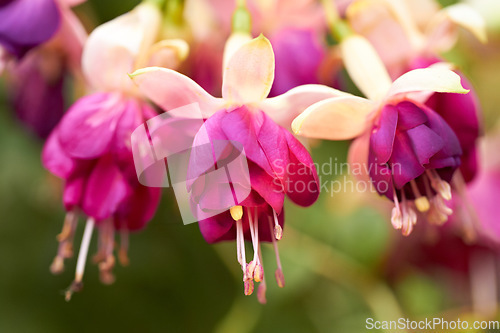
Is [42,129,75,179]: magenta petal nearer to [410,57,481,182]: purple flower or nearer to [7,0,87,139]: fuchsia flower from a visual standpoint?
[7,0,87,139]: fuchsia flower

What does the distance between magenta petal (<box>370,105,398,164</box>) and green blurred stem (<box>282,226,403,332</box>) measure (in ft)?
1.19

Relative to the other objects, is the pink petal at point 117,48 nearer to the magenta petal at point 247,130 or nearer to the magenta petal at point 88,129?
the magenta petal at point 88,129

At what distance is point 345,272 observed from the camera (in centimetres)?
85

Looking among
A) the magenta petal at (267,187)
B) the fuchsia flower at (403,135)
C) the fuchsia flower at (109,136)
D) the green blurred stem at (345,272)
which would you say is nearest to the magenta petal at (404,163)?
the fuchsia flower at (403,135)

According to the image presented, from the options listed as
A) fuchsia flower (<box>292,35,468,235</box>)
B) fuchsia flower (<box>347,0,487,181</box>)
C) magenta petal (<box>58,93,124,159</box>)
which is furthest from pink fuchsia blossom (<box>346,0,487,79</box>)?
magenta petal (<box>58,93,124,159</box>)

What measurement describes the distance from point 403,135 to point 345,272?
39 cm

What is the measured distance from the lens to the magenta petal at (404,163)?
1.64 ft

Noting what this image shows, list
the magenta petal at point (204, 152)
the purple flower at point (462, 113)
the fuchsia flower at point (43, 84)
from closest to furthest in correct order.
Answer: the magenta petal at point (204, 152) < the purple flower at point (462, 113) < the fuchsia flower at point (43, 84)

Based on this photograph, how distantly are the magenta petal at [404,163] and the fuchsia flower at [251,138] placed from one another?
8cm

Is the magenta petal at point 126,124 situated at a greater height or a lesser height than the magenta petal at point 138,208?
greater

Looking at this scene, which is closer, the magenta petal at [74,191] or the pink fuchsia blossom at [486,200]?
the magenta petal at [74,191]

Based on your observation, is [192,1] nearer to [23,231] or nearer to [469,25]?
[469,25]

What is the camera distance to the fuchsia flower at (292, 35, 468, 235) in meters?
0.50

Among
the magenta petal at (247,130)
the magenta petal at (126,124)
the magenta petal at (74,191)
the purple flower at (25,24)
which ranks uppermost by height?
the purple flower at (25,24)
